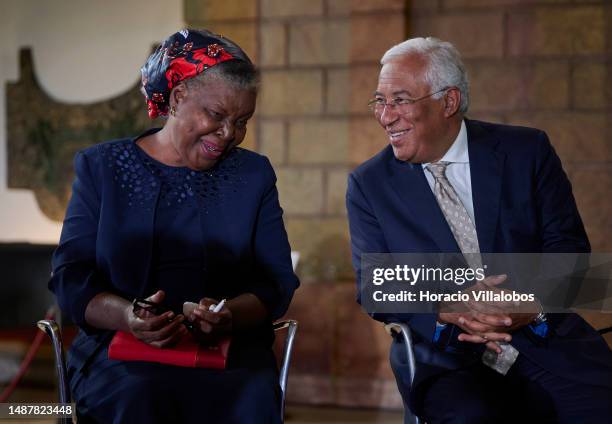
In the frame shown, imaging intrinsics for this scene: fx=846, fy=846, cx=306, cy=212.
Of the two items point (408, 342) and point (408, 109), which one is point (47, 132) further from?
point (408, 342)

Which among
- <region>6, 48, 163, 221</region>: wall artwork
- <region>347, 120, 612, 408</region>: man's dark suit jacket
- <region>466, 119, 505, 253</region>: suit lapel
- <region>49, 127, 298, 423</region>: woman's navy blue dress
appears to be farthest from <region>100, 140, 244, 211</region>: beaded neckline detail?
<region>6, 48, 163, 221</region>: wall artwork

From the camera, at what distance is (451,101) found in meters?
2.72

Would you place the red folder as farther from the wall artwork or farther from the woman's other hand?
the wall artwork

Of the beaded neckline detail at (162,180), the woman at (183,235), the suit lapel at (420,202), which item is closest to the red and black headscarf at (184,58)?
the woman at (183,235)

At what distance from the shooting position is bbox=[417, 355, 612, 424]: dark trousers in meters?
2.31

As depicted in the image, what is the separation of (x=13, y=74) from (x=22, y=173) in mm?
619

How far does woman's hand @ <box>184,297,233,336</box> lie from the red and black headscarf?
618 mm

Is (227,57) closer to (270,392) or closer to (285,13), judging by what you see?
(270,392)

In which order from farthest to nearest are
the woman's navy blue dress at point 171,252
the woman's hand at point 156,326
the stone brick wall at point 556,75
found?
1. the stone brick wall at point 556,75
2. the woman's navy blue dress at point 171,252
3. the woman's hand at point 156,326

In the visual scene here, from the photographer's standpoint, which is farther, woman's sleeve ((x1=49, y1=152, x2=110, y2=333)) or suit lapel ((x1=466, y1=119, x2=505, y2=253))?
suit lapel ((x1=466, y1=119, x2=505, y2=253))

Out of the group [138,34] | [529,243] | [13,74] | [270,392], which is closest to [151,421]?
[270,392]

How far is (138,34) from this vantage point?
5031 mm

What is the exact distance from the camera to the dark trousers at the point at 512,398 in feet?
7.58

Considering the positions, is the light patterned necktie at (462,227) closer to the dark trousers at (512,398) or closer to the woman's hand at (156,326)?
the dark trousers at (512,398)
